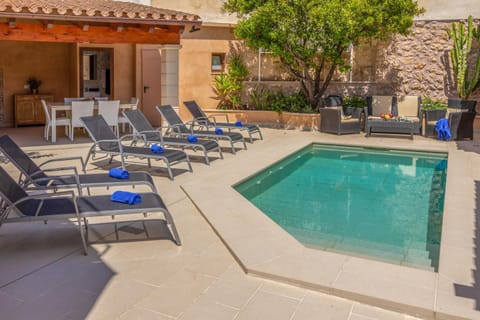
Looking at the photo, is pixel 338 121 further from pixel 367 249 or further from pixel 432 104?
pixel 367 249

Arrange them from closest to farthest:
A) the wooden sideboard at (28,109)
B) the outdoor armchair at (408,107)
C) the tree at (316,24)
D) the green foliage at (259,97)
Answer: the tree at (316,24)
the outdoor armchair at (408,107)
the wooden sideboard at (28,109)
the green foliage at (259,97)

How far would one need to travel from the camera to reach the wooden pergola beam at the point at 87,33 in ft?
34.1

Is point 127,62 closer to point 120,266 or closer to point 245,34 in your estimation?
point 245,34

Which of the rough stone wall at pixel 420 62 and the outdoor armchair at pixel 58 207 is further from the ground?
the rough stone wall at pixel 420 62

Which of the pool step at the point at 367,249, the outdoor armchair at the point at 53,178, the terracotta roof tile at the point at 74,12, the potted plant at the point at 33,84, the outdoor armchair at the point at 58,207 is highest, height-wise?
the terracotta roof tile at the point at 74,12

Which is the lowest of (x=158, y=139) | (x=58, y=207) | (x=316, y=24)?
(x=58, y=207)

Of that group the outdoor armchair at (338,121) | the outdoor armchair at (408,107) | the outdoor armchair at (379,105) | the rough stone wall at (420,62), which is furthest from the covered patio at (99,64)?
the rough stone wall at (420,62)

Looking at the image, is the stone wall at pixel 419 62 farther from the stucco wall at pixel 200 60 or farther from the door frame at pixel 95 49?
the door frame at pixel 95 49

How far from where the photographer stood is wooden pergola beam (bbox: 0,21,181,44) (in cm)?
1040

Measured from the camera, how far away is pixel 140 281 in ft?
14.7

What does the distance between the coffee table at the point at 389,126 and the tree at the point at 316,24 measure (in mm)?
2384

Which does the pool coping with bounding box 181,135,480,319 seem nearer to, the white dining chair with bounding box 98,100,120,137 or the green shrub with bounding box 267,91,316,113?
the white dining chair with bounding box 98,100,120,137

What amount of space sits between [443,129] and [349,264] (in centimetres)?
1045

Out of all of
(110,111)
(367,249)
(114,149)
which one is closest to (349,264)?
(367,249)
